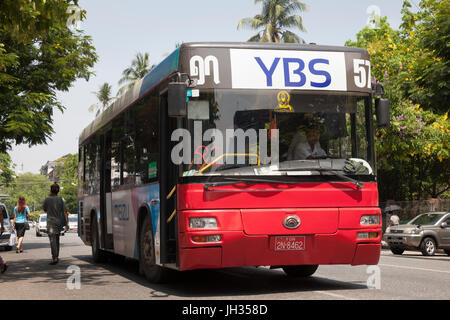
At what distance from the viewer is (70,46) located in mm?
25594

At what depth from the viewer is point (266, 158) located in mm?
9023

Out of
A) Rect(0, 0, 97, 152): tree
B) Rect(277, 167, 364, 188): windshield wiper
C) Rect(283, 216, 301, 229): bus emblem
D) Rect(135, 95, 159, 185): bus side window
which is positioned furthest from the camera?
Rect(0, 0, 97, 152): tree

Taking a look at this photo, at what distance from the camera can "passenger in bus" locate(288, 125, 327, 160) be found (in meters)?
9.11

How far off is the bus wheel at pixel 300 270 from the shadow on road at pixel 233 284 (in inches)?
4.6

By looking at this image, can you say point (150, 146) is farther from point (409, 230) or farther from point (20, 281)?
point (409, 230)

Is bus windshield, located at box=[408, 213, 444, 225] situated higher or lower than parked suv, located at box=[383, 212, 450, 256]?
higher

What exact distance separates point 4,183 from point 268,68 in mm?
49634

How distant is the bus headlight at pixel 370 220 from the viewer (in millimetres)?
9312

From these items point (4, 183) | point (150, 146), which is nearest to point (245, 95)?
point (150, 146)

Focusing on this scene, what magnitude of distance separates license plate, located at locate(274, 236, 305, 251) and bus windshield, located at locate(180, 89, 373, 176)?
0.87 m

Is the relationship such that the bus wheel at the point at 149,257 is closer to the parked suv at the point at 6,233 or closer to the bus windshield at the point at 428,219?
Answer: the parked suv at the point at 6,233

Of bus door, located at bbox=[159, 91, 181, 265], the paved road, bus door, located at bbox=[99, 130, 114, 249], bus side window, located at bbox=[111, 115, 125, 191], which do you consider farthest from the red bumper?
bus door, located at bbox=[99, 130, 114, 249]

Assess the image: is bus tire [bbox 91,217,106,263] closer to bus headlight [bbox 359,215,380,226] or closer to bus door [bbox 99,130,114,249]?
bus door [bbox 99,130,114,249]

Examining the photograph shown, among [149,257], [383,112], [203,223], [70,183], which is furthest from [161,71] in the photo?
[70,183]
